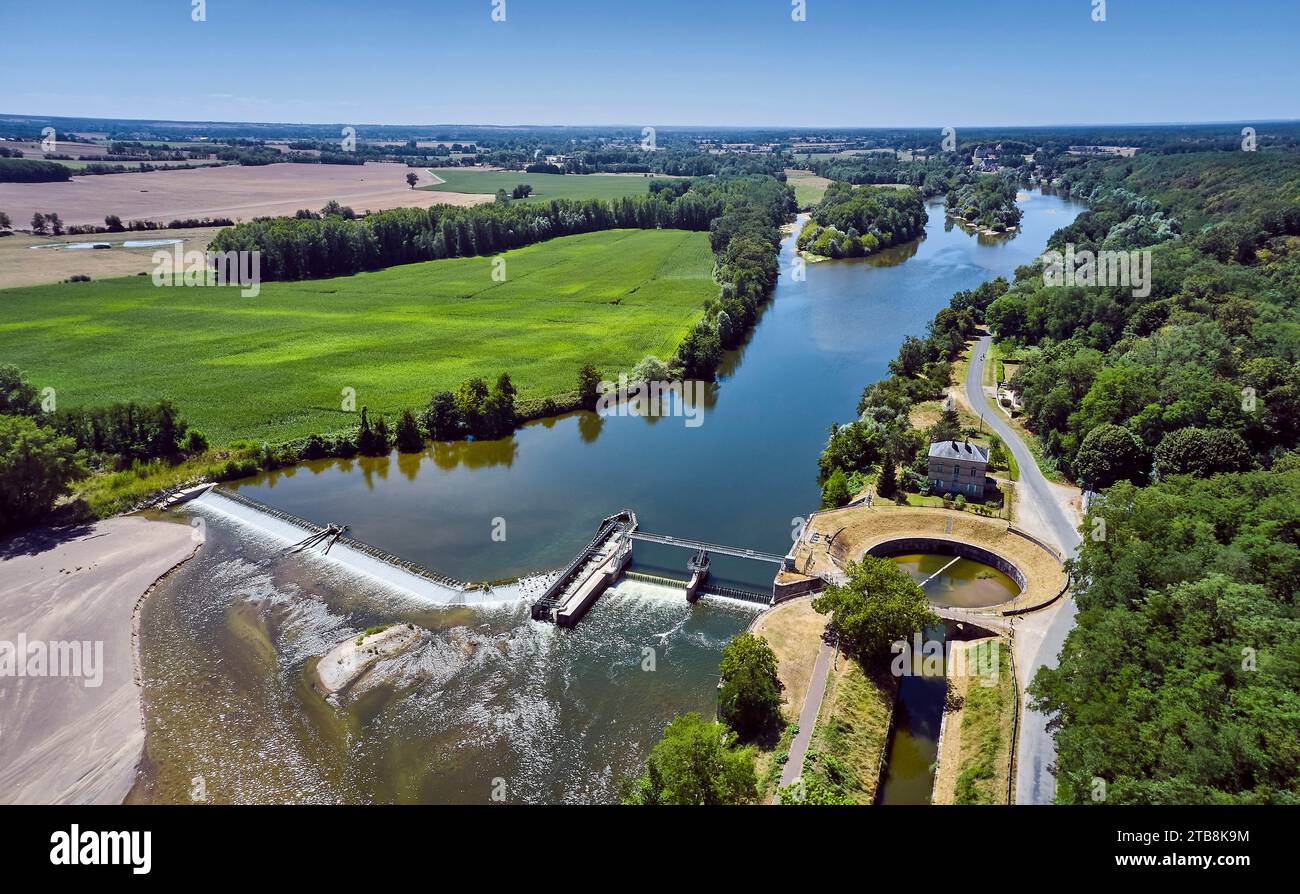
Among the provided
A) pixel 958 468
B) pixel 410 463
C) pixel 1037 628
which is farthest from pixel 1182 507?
pixel 410 463

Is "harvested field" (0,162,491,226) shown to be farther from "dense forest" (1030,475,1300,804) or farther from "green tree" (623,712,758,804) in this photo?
"dense forest" (1030,475,1300,804)

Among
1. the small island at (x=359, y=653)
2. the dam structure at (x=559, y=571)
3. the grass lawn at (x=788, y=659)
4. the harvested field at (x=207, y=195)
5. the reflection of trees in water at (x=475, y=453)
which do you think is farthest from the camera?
the harvested field at (x=207, y=195)

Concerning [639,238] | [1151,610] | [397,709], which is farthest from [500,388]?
[639,238]

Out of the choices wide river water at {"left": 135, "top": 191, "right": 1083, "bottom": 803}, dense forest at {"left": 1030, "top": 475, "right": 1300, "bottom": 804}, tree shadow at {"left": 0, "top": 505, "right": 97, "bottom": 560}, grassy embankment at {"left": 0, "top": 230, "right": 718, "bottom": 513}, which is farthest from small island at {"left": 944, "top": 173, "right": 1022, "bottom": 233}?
tree shadow at {"left": 0, "top": 505, "right": 97, "bottom": 560}

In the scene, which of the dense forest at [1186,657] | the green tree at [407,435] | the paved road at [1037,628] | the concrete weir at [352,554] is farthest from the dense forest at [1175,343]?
the green tree at [407,435]

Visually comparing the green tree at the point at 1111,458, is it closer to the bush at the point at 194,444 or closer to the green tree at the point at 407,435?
the green tree at the point at 407,435

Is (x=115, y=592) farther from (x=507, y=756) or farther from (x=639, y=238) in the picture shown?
(x=639, y=238)

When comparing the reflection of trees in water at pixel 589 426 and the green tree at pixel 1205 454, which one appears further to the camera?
the reflection of trees in water at pixel 589 426
